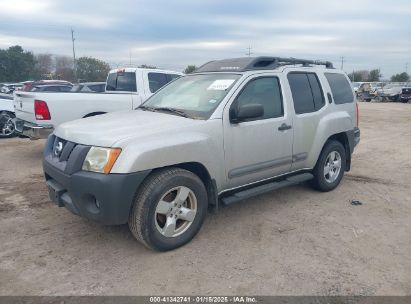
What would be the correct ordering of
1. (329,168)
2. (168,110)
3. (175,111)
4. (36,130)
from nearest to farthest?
(175,111), (168,110), (329,168), (36,130)

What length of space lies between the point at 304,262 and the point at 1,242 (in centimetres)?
314

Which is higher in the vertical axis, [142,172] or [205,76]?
[205,76]

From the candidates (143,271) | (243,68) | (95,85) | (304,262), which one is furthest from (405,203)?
(95,85)

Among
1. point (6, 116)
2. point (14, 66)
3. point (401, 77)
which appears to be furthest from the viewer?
point (401, 77)

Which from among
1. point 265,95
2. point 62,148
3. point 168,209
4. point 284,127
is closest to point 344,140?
point 284,127

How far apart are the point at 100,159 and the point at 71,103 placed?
14.0ft

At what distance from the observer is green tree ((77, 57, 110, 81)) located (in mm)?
59200

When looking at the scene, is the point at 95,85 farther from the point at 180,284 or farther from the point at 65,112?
the point at 180,284

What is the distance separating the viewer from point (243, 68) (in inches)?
181

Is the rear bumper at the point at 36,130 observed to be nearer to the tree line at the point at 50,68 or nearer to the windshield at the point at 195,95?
the windshield at the point at 195,95

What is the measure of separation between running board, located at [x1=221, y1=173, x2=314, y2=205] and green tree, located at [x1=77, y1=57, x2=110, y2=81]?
57.5 m

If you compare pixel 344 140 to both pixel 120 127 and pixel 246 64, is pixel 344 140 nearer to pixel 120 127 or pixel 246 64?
pixel 246 64

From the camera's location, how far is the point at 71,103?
720 centimetres

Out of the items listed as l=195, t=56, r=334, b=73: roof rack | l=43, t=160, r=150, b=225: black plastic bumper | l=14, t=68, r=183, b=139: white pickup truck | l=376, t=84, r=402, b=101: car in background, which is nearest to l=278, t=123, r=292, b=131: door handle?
l=195, t=56, r=334, b=73: roof rack
